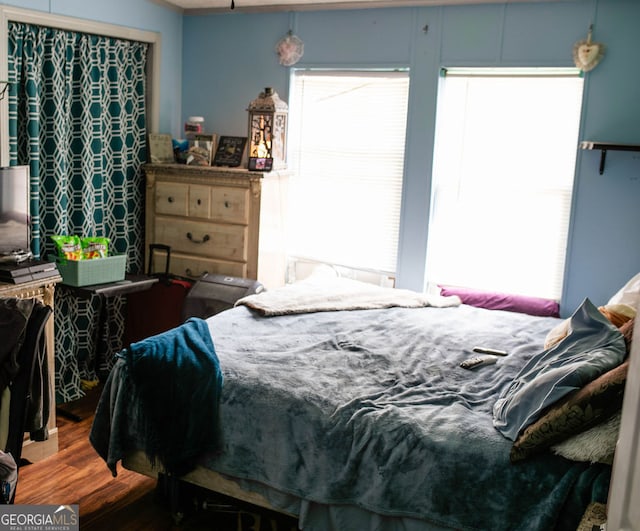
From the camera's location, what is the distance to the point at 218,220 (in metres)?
4.57

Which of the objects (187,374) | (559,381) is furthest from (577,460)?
(187,374)

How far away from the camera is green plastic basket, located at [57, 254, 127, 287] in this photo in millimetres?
3896

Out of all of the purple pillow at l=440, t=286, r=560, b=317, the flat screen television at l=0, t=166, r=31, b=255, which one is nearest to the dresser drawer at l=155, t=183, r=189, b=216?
the flat screen television at l=0, t=166, r=31, b=255

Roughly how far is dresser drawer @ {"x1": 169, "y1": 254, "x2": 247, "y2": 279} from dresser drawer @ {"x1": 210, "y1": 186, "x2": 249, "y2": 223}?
0.29m

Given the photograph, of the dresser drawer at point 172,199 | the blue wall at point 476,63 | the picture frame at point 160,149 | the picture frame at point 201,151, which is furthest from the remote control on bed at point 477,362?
the picture frame at point 160,149

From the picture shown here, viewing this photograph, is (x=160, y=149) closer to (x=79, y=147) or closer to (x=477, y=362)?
(x=79, y=147)

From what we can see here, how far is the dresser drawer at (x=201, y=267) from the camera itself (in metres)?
4.55

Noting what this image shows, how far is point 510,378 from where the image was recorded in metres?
2.91

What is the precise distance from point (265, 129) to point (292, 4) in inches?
33.7

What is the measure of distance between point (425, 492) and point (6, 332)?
165cm

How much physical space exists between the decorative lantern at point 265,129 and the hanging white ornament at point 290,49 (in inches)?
12.0

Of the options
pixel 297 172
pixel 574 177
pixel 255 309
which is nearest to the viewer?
pixel 255 309

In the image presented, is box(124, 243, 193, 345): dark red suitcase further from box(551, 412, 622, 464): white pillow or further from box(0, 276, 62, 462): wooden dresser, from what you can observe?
box(551, 412, 622, 464): white pillow

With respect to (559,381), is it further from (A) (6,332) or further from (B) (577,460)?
(A) (6,332)
